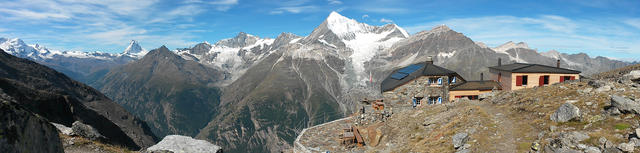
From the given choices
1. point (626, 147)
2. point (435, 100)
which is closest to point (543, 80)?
point (435, 100)

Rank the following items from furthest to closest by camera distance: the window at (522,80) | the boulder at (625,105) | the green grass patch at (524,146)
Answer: the window at (522,80) < the green grass patch at (524,146) < the boulder at (625,105)

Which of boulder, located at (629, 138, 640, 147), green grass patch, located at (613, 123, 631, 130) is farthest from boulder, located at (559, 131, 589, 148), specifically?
green grass patch, located at (613, 123, 631, 130)

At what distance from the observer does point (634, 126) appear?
12453 mm

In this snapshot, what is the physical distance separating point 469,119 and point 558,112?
4.90 m

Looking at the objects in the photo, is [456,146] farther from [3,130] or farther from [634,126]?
[3,130]

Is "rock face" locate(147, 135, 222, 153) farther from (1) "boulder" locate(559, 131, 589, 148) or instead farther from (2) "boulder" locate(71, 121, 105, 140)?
(1) "boulder" locate(559, 131, 589, 148)

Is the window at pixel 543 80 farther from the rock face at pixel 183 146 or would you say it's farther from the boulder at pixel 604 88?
the rock face at pixel 183 146

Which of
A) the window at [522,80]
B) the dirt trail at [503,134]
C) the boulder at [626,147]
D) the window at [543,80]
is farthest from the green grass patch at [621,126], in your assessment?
the window at [543,80]

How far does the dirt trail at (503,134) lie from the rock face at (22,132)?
626 inches

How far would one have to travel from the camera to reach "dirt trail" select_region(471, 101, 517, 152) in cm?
1430

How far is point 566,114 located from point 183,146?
18410mm

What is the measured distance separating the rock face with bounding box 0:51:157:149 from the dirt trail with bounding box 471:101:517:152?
2852cm

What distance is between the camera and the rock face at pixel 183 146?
14566mm

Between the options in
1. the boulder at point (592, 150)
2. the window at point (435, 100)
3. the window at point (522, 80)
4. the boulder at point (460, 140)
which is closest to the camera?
the boulder at point (592, 150)
